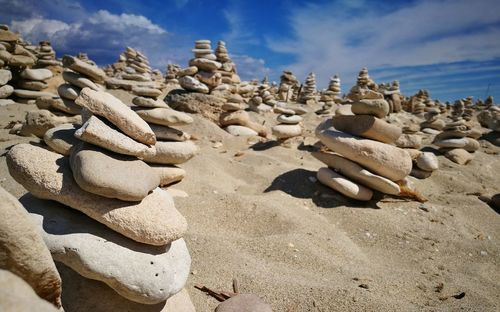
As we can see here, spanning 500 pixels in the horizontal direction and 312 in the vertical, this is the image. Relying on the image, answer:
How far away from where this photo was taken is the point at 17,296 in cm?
116

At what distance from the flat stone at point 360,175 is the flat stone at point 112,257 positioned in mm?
3784

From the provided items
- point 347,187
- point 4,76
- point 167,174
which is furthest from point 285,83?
point 167,174

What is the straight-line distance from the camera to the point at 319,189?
5633 mm

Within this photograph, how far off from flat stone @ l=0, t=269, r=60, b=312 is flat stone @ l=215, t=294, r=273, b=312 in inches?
57.1

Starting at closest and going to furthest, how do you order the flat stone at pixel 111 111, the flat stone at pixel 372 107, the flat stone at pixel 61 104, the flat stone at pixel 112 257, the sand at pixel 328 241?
the flat stone at pixel 112 257
the flat stone at pixel 111 111
the sand at pixel 328 241
the flat stone at pixel 372 107
the flat stone at pixel 61 104

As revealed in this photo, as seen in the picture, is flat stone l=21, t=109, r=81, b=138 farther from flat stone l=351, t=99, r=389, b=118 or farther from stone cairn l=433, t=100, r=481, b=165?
stone cairn l=433, t=100, r=481, b=165

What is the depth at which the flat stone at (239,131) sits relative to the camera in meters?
10.1

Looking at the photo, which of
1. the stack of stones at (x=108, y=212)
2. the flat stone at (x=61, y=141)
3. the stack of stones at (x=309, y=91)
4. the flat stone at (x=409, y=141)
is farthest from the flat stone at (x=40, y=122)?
the stack of stones at (x=309, y=91)

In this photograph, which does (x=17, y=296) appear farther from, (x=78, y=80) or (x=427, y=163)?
(x=427, y=163)

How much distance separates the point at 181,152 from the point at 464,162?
8.77m

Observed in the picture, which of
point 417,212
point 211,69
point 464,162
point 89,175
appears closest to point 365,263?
point 417,212

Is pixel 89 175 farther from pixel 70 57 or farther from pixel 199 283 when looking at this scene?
pixel 70 57

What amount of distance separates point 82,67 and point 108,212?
16.1 feet

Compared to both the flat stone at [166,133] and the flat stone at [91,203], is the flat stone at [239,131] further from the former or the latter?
the flat stone at [91,203]
